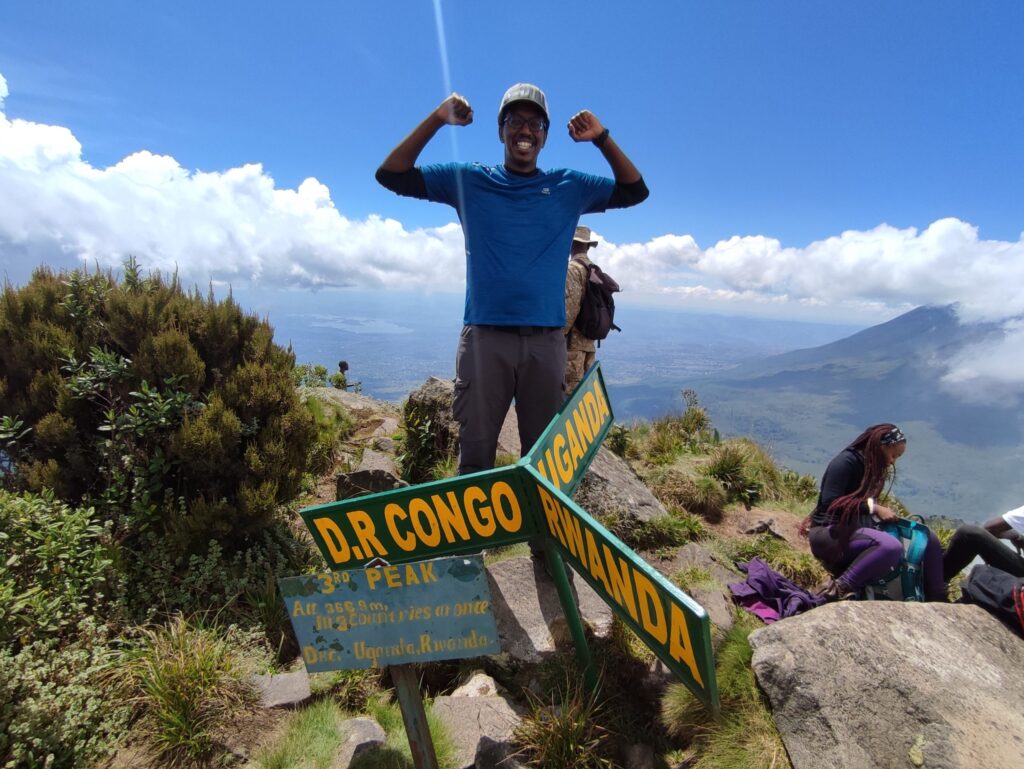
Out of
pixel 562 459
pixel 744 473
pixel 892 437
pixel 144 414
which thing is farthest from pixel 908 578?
pixel 144 414

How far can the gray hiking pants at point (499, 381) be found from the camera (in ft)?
10.7

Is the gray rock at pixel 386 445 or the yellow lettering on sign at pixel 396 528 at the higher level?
the yellow lettering on sign at pixel 396 528

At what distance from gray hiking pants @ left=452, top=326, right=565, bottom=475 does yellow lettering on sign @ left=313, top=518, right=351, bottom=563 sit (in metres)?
1.17

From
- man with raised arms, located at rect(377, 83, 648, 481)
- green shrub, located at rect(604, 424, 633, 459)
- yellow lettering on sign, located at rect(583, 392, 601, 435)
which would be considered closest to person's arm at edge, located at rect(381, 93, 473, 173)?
man with raised arms, located at rect(377, 83, 648, 481)

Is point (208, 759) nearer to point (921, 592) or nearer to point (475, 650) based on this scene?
point (475, 650)

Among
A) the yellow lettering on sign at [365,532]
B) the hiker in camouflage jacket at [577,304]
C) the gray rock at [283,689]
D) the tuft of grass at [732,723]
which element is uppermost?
the hiker in camouflage jacket at [577,304]

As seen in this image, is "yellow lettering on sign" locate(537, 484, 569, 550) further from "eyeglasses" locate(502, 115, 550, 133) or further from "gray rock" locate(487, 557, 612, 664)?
"eyeglasses" locate(502, 115, 550, 133)

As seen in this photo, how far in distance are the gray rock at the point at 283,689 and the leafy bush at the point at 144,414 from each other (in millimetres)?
1296

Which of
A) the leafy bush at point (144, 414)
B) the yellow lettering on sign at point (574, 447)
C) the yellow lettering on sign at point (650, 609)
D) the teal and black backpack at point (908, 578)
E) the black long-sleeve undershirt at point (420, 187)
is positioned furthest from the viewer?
the teal and black backpack at point (908, 578)

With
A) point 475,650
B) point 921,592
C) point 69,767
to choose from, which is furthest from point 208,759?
point 921,592

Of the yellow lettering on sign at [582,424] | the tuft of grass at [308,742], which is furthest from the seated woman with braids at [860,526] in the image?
the tuft of grass at [308,742]

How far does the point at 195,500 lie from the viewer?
3.83 m

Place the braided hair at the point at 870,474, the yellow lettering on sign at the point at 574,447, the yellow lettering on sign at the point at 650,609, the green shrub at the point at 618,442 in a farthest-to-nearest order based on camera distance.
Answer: the green shrub at the point at 618,442 → the braided hair at the point at 870,474 → the yellow lettering on sign at the point at 574,447 → the yellow lettering on sign at the point at 650,609

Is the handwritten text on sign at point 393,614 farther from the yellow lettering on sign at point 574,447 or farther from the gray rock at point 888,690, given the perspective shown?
the gray rock at point 888,690
